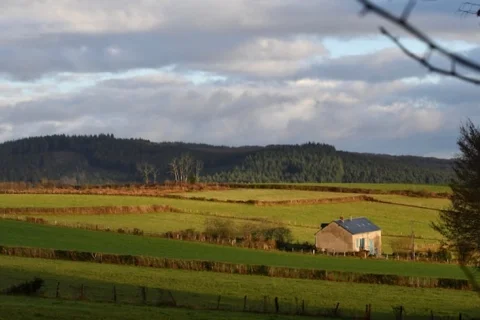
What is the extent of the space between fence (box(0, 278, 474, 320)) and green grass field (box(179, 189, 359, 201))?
2419 inches

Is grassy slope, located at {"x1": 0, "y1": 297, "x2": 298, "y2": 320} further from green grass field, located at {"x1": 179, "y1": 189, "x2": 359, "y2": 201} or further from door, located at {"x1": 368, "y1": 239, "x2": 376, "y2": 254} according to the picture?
green grass field, located at {"x1": 179, "y1": 189, "x2": 359, "y2": 201}

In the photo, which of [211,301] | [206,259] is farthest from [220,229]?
[211,301]

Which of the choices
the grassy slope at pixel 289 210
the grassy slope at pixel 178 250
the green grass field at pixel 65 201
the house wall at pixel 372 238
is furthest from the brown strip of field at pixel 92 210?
the house wall at pixel 372 238

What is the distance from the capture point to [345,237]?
79.0 m

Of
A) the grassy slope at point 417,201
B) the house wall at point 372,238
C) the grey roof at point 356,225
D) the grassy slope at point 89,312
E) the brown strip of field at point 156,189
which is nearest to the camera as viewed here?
the grassy slope at point 89,312

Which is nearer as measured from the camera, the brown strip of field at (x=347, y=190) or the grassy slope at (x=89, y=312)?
the grassy slope at (x=89, y=312)

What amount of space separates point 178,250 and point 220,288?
20459mm

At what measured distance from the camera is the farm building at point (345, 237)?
255 feet

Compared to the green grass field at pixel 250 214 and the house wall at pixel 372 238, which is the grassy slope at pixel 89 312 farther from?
the house wall at pixel 372 238

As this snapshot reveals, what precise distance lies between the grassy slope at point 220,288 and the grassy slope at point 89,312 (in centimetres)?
468

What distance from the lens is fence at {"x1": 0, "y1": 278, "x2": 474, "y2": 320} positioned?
125ft

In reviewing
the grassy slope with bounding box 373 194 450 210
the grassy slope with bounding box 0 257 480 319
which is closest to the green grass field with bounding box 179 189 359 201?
the grassy slope with bounding box 373 194 450 210

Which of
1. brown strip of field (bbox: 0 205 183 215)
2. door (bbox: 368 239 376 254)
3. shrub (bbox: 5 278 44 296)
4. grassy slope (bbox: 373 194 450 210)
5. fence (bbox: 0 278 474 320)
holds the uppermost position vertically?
grassy slope (bbox: 373 194 450 210)

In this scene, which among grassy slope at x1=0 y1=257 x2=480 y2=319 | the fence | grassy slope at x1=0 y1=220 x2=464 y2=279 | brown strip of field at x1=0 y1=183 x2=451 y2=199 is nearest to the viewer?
the fence
